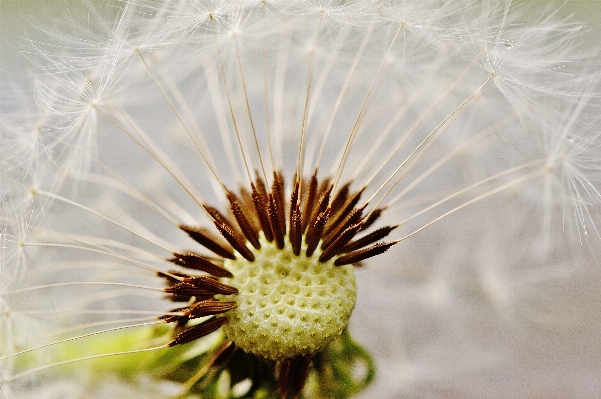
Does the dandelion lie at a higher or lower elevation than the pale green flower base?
higher

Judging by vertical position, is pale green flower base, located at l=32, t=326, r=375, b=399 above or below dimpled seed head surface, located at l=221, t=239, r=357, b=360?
below

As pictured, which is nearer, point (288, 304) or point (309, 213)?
point (288, 304)

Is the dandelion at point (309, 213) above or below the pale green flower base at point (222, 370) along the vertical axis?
above

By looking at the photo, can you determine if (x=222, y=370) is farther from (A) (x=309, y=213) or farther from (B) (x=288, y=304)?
(A) (x=309, y=213)

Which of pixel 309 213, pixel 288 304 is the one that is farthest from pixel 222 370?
pixel 309 213

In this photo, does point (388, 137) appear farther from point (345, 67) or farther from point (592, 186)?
point (592, 186)
